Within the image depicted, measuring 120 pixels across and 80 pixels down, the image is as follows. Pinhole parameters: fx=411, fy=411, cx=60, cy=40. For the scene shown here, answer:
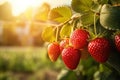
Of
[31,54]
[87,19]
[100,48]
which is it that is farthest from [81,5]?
[31,54]

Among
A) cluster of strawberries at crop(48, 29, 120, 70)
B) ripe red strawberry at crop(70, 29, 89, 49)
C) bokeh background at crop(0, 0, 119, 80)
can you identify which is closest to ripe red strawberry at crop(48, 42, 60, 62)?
cluster of strawberries at crop(48, 29, 120, 70)

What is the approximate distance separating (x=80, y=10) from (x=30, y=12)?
1213mm

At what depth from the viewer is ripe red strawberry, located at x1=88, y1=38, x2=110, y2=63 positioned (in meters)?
1.13

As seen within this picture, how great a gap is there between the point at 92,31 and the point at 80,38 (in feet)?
0.26

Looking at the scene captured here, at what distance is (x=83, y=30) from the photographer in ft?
3.91

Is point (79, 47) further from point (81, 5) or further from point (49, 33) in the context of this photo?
point (49, 33)

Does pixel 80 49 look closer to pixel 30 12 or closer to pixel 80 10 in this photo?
pixel 80 10

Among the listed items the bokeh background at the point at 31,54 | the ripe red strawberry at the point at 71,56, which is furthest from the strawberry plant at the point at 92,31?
the bokeh background at the point at 31,54

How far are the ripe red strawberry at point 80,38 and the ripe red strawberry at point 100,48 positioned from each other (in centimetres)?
3

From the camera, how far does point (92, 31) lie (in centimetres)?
123

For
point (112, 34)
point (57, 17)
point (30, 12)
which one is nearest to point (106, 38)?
point (112, 34)

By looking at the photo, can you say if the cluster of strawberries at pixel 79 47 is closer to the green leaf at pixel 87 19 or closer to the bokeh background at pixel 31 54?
the green leaf at pixel 87 19

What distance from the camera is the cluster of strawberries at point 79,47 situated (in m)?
1.13

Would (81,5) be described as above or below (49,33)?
above
